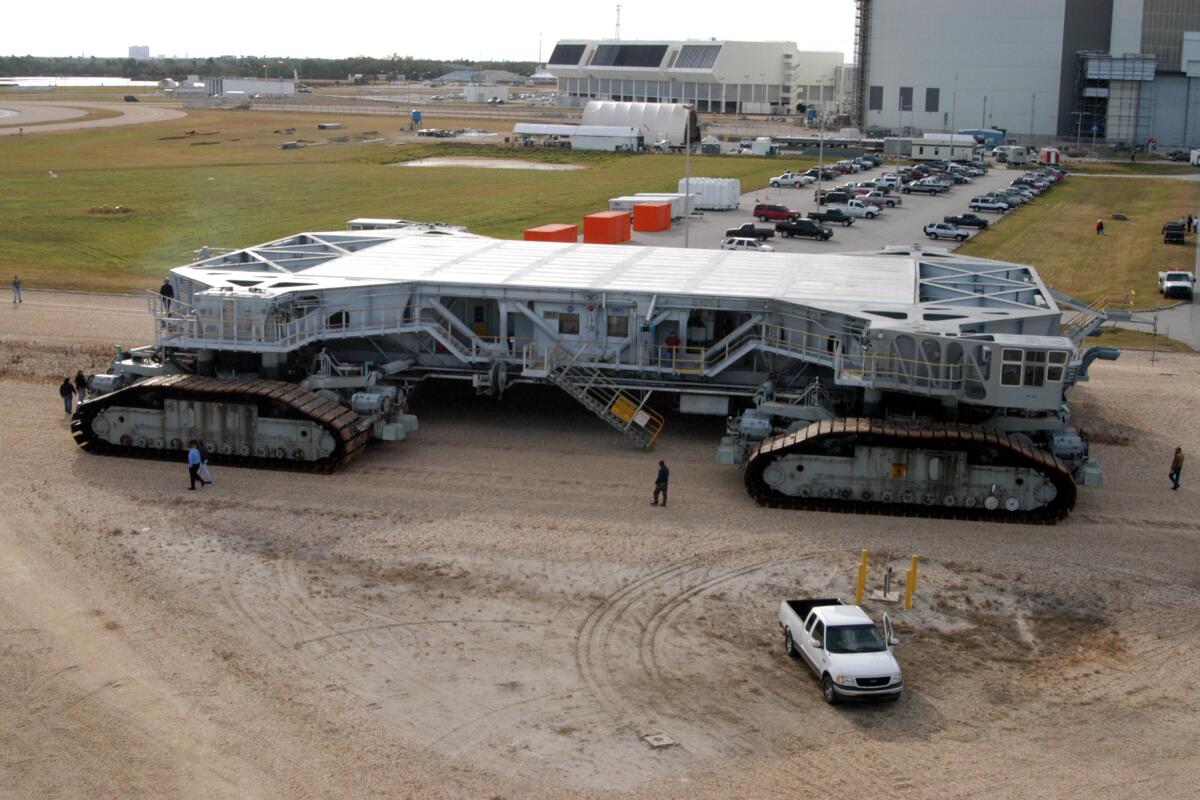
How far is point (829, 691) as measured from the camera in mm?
20141

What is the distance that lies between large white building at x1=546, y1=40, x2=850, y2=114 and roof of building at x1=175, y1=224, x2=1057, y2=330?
12854cm

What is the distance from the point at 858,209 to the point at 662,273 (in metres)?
47.6

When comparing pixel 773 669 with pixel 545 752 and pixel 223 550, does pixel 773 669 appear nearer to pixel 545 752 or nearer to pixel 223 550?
pixel 545 752

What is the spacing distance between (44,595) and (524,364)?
13.7 metres

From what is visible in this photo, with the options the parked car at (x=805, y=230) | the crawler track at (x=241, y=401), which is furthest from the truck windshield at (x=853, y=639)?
the parked car at (x=805, y=230)

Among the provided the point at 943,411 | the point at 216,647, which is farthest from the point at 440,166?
the point at 216,647

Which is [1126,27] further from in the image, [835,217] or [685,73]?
[835,217]

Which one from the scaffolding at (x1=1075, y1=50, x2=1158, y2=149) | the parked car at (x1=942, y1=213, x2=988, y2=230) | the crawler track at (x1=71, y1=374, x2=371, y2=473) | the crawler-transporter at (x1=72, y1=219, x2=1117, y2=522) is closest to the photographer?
the crawler-transporter at (x1=72, y1=219, x2=1117, y2=522)

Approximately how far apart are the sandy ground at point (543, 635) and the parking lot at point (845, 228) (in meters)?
36.3

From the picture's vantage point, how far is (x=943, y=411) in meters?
30.6

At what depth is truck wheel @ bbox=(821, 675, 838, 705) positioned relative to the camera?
65.7 feet

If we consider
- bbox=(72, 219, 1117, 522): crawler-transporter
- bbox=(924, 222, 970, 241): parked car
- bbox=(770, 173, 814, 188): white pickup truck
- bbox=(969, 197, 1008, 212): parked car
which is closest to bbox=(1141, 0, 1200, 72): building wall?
bbox=(770, 173, 814, 188): white pickup truck

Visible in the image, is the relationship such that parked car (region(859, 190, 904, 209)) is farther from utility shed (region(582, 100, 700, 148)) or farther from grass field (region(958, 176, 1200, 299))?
utility shed (region(582, 100, 700, 148))

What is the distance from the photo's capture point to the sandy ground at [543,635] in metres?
18.3
